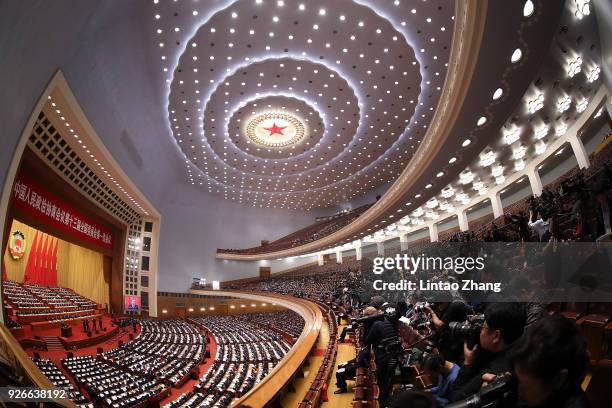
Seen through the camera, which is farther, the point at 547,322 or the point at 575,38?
the point at 575,38

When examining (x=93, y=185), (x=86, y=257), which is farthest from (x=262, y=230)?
(x=93, y=185)

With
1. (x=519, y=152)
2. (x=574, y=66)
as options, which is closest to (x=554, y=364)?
(x=574, y=66)

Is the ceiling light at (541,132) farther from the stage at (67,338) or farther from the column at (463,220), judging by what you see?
the stage at (67,338)

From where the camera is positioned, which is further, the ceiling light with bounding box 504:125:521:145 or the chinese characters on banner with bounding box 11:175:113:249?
the chinese characters on banner with bounding box 11:175:113:249

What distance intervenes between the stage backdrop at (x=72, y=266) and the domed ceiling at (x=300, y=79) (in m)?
7.63

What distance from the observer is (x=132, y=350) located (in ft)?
30.9

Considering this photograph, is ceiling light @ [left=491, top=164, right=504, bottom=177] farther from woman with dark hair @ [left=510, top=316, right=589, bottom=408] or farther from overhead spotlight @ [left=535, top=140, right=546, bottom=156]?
woman with dark hair @ [left=510, top=316, right=589, bottom=408]

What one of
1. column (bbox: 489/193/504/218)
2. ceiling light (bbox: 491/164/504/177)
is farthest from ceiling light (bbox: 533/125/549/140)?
column (bbox: 489/193/504/218)

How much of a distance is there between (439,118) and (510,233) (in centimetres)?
248

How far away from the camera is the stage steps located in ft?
28.8

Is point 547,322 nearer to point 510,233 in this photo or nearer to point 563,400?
point 563,400

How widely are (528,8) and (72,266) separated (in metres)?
21.7

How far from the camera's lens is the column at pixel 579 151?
7098mm

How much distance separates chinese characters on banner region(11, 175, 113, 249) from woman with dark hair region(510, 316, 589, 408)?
10.3 meters
